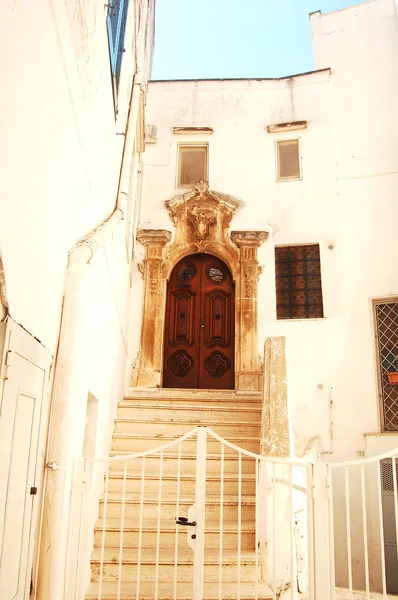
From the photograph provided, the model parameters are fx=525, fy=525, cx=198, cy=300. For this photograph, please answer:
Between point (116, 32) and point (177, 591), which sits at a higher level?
point (116, 32)

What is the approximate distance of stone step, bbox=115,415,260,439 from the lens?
7.00 meters

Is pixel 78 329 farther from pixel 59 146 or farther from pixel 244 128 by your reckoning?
pixel 244 128

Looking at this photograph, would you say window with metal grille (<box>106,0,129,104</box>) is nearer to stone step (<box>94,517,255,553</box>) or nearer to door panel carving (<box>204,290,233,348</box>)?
stone step (<box>94,517,255,553</box>)

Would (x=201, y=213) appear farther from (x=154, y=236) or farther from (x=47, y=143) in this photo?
(x=47, y=143)

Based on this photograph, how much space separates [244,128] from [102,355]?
21.0ft

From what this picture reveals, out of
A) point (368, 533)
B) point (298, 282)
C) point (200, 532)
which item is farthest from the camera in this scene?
point (298, 282)

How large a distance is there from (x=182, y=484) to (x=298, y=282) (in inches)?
176

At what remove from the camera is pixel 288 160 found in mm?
9969

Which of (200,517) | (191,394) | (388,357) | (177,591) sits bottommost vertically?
(177,591)

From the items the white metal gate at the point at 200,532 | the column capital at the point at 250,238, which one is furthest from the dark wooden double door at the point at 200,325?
the white metal gate at the point at 200,532

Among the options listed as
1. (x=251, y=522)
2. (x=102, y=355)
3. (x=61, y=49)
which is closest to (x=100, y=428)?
(x=102, y=355)

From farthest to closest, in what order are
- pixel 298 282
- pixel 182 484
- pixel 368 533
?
pixel 298 282
pixel 368 533
pixel 182 484

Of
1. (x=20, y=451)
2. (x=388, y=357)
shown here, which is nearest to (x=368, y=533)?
(x=388, y=357)

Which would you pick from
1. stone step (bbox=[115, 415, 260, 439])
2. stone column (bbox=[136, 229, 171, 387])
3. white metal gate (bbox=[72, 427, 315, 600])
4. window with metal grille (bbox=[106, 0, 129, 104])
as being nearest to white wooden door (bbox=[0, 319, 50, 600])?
white metal gate (bbox=[72, 427, 315, 600])
